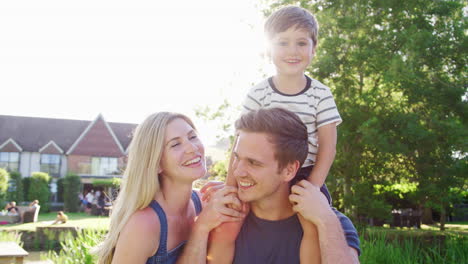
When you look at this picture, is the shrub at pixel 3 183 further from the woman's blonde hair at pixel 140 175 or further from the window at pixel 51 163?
the woman's blonde hair at pixel 140 175

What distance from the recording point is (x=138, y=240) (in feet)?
9.48

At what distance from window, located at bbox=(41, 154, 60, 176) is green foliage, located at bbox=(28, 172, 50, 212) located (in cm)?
696

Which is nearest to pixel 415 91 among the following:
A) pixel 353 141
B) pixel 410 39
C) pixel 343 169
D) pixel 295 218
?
pixel 410 39

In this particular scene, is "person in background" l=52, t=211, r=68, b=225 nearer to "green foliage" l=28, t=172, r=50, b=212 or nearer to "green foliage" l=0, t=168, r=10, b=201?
"green foliage" l=0, t=168, r=10, b=201

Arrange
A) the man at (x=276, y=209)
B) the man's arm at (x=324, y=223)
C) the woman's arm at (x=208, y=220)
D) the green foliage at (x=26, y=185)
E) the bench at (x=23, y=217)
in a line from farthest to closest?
the green foliage at (x=26, y=185) < the bench at (x=23, y=217) < the woman's arm at (x=208, y=220) < the man at (x=276, y=209) < the man's arm at (x=324, y=223)

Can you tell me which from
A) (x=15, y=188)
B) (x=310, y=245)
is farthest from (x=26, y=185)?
(x=310, y=245)

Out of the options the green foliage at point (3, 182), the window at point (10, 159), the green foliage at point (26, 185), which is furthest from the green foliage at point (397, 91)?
the window at point (10, 159)

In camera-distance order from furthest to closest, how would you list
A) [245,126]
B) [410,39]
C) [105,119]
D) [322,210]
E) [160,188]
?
[105,119], [410,39], [160,188], [245,126], [322,210]

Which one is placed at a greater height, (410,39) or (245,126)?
(410,39)

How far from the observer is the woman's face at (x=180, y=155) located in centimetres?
317

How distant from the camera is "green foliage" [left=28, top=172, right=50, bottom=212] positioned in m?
31.8

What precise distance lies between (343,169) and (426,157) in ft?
7.60

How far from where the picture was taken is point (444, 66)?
11.9 meters

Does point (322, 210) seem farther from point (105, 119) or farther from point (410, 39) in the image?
point (105, 119)
